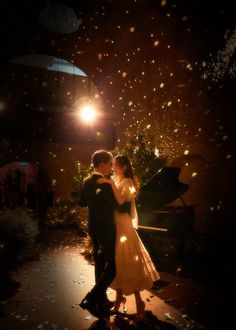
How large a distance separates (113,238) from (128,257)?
1.20 ft

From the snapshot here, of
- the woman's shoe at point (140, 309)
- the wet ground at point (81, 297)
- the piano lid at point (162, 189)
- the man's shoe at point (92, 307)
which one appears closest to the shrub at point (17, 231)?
the wet ground at point (81, 297)

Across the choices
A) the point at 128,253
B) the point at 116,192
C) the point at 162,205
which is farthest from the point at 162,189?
the point at 116,192

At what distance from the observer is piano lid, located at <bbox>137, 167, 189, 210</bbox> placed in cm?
546

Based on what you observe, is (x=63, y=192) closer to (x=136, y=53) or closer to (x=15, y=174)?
(x=15, y=174)

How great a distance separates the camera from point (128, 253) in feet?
10.7

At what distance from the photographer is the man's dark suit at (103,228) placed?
307 centimetres

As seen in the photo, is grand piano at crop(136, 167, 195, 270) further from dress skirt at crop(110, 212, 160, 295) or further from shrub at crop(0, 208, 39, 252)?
shrub at crop(0, 208, 39, 252)

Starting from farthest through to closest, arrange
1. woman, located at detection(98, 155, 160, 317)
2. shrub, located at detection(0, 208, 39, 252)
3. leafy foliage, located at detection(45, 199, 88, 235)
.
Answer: leafy foliage, located at detection(45, 199, 88, 235) < shrub, located at detection(0, 208, 39, 252) < woman, located at detection(98, 155, 160, 317)

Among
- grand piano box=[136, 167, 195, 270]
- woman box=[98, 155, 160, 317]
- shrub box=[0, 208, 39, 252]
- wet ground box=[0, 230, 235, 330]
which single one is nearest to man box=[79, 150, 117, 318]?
woman box=[98, 155, 160, 317]

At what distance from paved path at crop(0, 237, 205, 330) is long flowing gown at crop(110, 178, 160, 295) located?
0.51m

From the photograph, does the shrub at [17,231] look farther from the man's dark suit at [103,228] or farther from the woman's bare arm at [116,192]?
the woman's bare arm at [116,192]

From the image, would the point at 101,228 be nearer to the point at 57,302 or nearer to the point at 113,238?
the point at 113,238

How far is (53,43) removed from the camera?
1048 cm

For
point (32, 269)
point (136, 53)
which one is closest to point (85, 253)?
point (32, 269)
